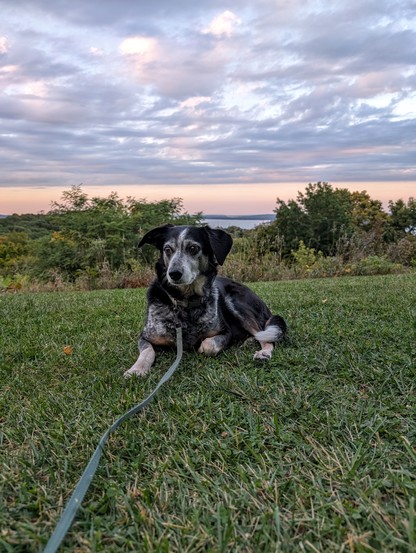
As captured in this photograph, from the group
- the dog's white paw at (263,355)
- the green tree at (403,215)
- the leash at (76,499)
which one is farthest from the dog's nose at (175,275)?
the green tree at (403,215)

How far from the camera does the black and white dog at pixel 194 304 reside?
10.8 ft

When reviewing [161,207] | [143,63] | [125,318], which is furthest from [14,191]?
[125,318]

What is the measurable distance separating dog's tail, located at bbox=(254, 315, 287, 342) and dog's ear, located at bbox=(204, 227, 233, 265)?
0.69 metres

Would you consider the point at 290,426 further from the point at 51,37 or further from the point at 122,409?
the point at 51,37

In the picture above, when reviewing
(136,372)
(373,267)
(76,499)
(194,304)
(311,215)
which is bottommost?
(373,267)

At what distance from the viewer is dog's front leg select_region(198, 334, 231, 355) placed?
319cm

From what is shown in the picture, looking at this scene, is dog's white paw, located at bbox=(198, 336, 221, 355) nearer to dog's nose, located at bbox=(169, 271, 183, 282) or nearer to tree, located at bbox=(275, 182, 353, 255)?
dog's nose, located at bbox=(169, 271, 183, 282)

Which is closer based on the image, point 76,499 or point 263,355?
point 76,499

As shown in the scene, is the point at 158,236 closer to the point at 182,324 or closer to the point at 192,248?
the point at 192,248

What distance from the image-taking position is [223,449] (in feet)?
5.67

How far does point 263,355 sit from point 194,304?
79cm

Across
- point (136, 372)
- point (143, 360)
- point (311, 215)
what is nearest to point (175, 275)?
point (143, 360)

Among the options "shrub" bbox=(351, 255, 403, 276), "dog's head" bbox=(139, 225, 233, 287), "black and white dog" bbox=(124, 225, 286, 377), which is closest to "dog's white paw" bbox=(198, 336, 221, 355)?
"black and white dog" bbox=(124, 225, 286, 377)

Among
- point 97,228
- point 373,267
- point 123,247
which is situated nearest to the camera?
point 373,267
